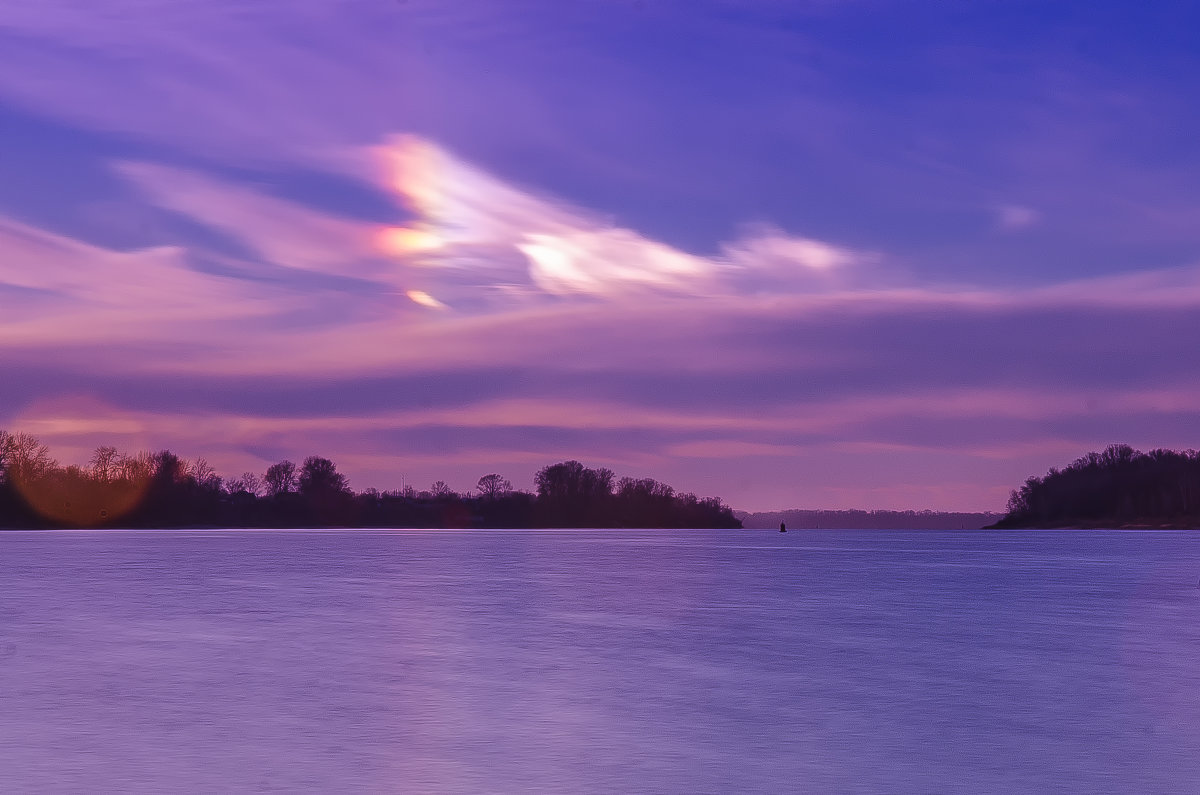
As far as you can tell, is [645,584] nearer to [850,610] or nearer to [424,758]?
[850,610]

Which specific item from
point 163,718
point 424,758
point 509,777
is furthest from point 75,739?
point 509,777

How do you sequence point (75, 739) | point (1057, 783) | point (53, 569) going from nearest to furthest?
point (1057, 783), point (75, 739), point (53, 569)

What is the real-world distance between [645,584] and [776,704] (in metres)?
33.6

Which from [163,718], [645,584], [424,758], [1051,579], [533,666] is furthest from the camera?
[1051,579]

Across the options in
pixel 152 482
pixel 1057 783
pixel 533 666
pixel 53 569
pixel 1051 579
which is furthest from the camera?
pixel 152 482

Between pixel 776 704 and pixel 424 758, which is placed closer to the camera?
pixel 424 758

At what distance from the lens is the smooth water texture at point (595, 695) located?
12.8m

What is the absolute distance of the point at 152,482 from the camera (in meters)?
190

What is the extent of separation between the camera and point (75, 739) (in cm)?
1466

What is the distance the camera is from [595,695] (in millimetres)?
18531

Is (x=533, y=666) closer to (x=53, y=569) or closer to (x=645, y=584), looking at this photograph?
(x=645, y=584)

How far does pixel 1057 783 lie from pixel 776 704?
18.6 ft

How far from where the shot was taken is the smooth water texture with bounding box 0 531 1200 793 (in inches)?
503

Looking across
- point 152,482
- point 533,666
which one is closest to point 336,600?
point 533,666
